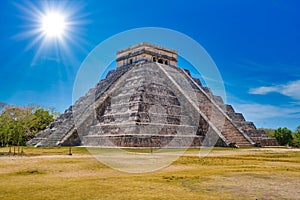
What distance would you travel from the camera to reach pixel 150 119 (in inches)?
1101

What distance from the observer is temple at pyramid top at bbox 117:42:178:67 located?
42938 mm

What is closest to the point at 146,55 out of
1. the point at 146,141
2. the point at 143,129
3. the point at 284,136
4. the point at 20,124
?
the point at 143,129

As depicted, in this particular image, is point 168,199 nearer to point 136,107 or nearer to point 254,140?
point 136,107

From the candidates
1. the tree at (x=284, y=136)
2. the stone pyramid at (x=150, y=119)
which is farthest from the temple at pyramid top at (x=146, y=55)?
the tree at (x=284, y=136)

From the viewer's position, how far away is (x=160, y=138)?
25984 mm

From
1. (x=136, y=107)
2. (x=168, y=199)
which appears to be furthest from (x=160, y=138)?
(x=168, y=199)

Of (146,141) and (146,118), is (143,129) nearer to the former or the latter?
(146,141)

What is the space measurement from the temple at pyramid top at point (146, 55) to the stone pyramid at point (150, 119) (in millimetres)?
3205

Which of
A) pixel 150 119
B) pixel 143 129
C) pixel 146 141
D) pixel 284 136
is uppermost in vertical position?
pixel 150 119

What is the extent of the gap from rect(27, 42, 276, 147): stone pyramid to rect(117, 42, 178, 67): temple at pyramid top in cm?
320

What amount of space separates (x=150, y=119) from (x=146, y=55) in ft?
55.9

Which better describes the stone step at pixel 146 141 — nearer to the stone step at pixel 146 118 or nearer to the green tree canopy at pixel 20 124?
the stone step at pixel 146 118

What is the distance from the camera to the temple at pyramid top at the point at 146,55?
4294 centimetres

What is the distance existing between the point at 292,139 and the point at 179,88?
2141 cm
